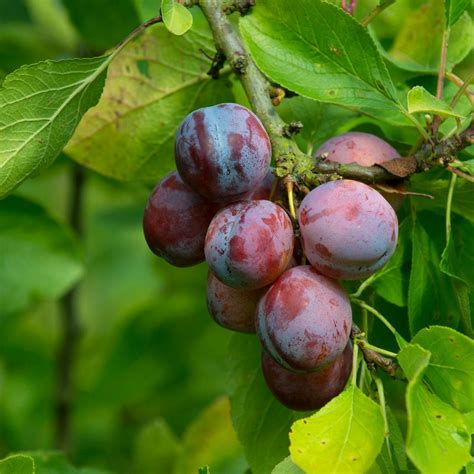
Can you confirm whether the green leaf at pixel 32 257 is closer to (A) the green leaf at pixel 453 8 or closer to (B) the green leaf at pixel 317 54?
(B) the green leaf at pixel 317 54

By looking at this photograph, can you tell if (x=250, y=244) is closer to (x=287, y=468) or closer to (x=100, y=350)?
(x=287, y=468)

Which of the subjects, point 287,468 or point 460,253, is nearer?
point 287,468

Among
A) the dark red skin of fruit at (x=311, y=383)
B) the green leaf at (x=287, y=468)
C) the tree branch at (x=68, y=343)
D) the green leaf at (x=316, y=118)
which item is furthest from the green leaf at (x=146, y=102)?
the tree branch at (x=68, y=343)

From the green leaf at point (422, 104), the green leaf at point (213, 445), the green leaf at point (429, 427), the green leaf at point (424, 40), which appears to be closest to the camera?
the green leaf at point (429, 427)

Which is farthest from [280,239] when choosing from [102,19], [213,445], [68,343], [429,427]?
[68,343]

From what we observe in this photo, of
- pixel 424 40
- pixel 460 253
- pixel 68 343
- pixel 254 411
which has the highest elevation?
pixel 424 40

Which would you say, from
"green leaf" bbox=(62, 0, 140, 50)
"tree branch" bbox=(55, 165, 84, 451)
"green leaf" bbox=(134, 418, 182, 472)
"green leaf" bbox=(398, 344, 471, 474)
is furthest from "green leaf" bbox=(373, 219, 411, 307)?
"tree branch" bbox=(55, 165, 84, 451)

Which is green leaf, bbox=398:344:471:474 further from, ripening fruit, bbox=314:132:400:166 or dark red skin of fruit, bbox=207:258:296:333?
ripening fruit, bbox=314:132:400:166

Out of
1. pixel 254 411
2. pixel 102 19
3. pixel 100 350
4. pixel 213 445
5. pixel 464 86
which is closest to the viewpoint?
pixel 464 86
